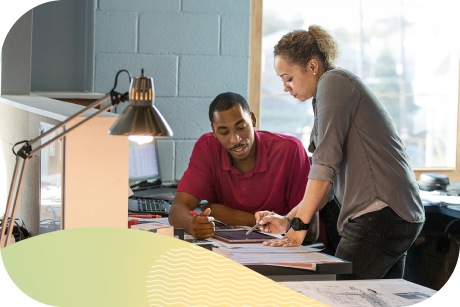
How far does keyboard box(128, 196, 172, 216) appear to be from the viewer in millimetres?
3152

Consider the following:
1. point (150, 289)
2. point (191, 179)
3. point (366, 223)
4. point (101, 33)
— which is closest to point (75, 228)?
point (150, 289)

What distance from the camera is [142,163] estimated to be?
3836 millimetres

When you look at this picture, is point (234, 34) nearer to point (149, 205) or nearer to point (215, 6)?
point (215, 6)

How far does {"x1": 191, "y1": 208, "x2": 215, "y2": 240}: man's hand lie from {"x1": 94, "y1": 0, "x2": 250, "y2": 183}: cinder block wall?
1365 millimetres

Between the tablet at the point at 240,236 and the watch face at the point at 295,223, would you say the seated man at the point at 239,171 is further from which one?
the watch face at the point at 295,223

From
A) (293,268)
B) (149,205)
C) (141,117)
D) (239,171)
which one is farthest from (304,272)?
(149,205)

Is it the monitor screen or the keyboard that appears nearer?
the keyboard

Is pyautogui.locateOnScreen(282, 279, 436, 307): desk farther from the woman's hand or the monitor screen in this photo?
the monitor screen

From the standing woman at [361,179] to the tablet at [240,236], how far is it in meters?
0.10

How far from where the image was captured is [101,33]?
3.92 m

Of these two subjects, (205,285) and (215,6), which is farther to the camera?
(215,6)

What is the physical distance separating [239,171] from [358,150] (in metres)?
0.64

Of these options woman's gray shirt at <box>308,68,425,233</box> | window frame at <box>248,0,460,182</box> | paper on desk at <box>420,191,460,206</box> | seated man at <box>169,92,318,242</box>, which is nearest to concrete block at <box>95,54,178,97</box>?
window frame at <box>248,0,460,182</box>

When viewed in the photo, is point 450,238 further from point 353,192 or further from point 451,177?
point 353,192
